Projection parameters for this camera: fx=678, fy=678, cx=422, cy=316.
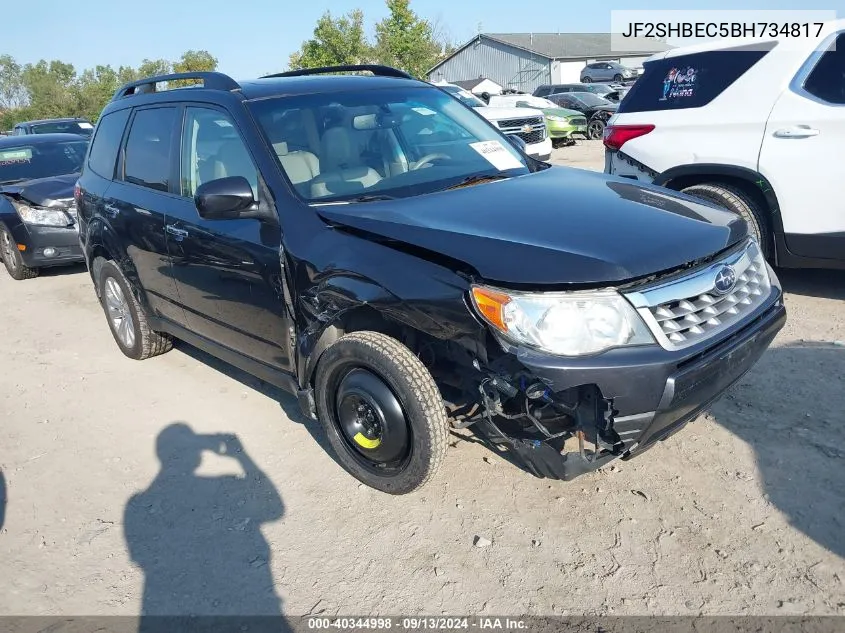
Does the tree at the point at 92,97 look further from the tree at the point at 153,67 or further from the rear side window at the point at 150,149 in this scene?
the rear side window at the point at 150,149

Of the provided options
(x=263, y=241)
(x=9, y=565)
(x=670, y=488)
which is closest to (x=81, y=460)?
(x=9, y=565)

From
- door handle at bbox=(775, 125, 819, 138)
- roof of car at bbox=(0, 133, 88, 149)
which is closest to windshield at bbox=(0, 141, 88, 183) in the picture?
roof of car at bbox=(0, 133, 88, 149)

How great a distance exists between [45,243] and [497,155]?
6263 millimetres

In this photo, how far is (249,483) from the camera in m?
3.45

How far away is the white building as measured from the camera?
172 ft

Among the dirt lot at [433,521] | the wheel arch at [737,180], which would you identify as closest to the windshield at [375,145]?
the dirt lot at [433,521]

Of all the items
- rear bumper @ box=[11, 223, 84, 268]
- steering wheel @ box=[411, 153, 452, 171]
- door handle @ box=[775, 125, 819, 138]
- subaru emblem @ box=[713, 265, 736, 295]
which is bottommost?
rear bumper @ box=[11, 223, 84, 268]

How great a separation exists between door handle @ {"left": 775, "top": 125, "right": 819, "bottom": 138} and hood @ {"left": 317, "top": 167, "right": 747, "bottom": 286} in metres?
1.98

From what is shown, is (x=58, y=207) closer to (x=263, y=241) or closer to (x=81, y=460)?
(x=81, y=460)

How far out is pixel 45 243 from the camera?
7.90 meters

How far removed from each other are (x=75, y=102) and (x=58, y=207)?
4203 centimetres

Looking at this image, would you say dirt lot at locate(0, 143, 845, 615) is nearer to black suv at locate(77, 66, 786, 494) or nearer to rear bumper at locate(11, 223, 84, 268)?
black suv at locate(77, 66, 786, 494)

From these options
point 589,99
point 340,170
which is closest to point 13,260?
point 340,170

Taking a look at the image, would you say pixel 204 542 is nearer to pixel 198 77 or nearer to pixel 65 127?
pixel 198 77
